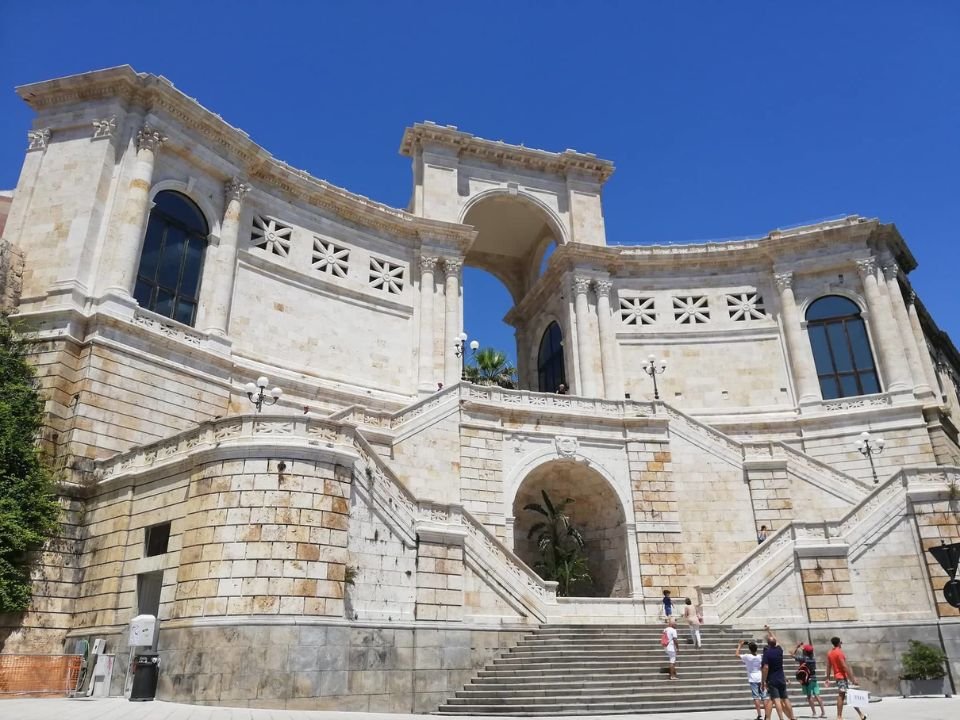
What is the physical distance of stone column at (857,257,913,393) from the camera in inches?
1323

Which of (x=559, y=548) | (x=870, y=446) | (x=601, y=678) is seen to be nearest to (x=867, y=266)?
(x=870, y=446)

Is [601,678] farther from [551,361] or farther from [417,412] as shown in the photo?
[551,361]

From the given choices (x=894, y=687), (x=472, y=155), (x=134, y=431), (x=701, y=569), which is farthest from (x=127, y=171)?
(x=894, y=687)

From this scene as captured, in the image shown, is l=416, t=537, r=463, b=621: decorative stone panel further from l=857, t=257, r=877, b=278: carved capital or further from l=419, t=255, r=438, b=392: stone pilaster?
l=857, t=257, r=877, b=278: carved capital

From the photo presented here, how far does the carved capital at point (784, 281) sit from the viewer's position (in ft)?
123

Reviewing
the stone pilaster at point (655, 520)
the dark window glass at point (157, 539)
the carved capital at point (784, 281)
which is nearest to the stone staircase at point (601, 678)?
the stone pilaster at point (655, 520)

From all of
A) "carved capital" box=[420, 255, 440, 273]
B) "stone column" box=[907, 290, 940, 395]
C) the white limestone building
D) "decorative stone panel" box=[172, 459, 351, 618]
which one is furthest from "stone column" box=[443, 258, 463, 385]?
"stone column" box=[907, 290, 940, 395]

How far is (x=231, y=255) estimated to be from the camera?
29391mm

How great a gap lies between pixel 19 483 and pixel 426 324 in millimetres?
18720

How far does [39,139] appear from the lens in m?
26.6

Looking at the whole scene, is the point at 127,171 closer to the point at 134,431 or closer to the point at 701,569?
the point at 134,431

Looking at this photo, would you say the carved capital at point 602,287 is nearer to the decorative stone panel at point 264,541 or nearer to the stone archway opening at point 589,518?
the stone archway opening at point 589,518

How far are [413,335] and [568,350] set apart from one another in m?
8.65

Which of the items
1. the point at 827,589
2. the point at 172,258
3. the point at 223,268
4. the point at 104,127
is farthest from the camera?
the point at 223,268
